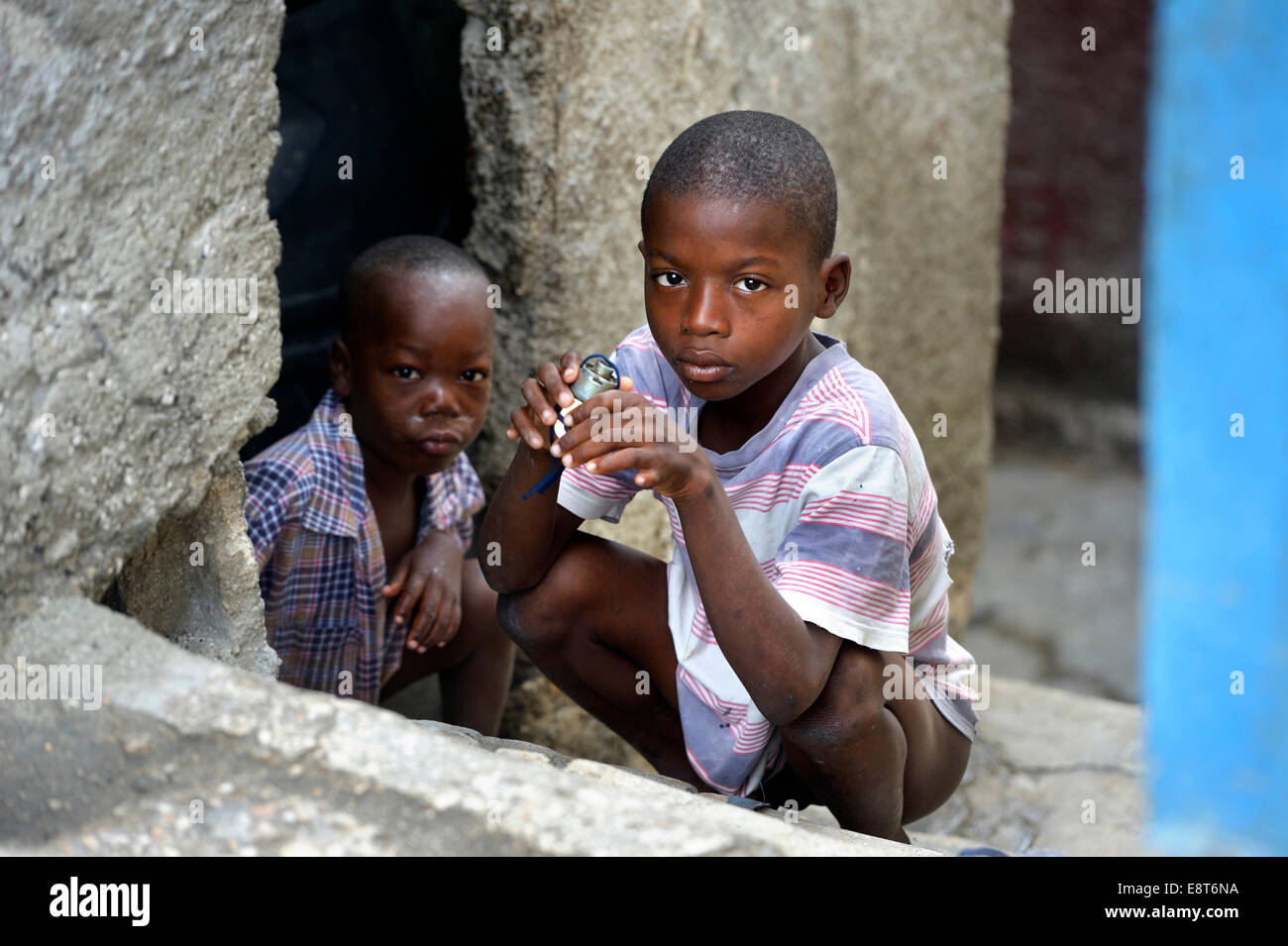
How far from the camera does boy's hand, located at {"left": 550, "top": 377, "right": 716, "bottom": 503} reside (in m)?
1.57

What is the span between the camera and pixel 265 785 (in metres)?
1.33

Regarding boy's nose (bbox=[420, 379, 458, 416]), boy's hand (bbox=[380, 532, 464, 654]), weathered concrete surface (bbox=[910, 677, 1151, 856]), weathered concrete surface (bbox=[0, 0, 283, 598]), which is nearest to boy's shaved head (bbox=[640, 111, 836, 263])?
weathered concrete surface (bbox=[0, 0, 283, 598])

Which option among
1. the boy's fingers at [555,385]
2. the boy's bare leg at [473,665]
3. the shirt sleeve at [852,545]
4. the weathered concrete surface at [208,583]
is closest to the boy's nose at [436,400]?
the boy's bare leg at [473,665]

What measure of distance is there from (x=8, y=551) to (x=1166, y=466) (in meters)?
5.33

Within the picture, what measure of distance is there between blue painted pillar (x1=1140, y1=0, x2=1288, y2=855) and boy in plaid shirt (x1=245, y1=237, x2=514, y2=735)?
323 cm

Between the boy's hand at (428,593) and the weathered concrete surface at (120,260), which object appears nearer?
the weathered concrete surface at (120,260)

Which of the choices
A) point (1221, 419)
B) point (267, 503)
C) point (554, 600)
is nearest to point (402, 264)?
point (267, 503)

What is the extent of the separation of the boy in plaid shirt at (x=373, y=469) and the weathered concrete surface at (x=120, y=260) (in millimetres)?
527

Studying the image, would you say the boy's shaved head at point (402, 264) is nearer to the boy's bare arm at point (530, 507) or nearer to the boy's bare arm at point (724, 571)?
the boy's bare arm at point (530, 507)

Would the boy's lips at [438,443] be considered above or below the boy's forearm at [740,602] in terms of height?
above

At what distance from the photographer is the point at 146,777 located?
136cm

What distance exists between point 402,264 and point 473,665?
775 millimetres

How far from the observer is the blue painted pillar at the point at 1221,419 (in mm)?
4961
